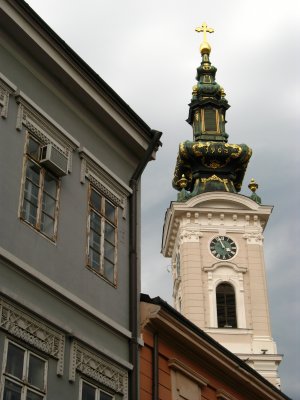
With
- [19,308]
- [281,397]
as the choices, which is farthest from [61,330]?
[281,397]

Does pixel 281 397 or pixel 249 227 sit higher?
pixel 249 227

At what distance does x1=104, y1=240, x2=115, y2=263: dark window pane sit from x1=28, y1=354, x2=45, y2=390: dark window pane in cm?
248

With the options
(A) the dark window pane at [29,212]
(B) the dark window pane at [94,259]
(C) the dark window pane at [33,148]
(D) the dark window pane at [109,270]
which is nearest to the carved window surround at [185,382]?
(D) the dark window pane at [109,270]

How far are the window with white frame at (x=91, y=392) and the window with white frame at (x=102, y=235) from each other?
159 centimetres

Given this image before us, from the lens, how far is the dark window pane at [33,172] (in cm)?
1159

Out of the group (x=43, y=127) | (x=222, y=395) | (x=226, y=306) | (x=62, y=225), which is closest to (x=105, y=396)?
(x=62, y=225)

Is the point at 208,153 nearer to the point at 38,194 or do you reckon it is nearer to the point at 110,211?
the point at 110,211

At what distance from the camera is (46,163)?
38.8ft

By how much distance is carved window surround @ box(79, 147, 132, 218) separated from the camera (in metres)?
12.9

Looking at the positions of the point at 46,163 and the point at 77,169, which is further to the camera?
the point at 77,169

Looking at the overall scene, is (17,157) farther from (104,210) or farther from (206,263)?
(206,263)

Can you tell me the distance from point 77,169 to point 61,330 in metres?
2.51

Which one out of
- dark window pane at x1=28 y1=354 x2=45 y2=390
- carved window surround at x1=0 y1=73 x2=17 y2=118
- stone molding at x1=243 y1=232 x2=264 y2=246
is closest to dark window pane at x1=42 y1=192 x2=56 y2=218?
carved window surround at x1=0 y1=73 x2=17 y2=118

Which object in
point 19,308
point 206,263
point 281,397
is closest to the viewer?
point 19,308
